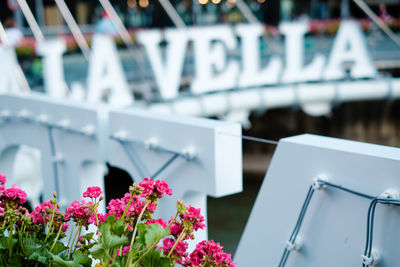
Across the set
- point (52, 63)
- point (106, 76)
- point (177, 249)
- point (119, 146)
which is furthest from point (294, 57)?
point (177, 249)

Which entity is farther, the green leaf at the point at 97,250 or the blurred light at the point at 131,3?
the blurred light at the point at 131,3

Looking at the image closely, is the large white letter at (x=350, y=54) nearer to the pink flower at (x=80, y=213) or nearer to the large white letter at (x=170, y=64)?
the large white letter at (x=170, y=64)

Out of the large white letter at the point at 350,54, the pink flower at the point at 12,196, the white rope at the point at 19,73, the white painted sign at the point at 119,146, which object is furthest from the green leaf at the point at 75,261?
the large white letter at the point at 350,54

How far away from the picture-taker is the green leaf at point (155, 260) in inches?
75.8

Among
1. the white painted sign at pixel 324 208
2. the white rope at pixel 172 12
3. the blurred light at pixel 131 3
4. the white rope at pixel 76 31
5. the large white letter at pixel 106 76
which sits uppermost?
the blurred light at pixel 131 3

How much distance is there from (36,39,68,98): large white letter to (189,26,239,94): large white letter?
2.28m

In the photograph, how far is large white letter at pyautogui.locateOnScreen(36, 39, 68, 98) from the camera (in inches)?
335

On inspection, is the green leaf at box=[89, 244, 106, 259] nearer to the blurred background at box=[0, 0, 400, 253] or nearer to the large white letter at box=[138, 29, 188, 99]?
the large white letter at box=[138, 29, 188, 99]

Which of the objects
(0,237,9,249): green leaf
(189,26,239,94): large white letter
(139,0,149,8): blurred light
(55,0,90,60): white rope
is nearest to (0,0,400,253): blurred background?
(139,0,149,8): blurred light

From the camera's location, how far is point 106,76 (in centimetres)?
916

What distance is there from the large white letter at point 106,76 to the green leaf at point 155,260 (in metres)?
7.17

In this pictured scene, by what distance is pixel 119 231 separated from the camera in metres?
1.94

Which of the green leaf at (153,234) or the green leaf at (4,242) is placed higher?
the green leaf at (153,234)

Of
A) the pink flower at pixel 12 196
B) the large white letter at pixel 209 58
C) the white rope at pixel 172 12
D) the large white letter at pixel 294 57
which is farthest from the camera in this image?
the large white letter at pixel 294 57
